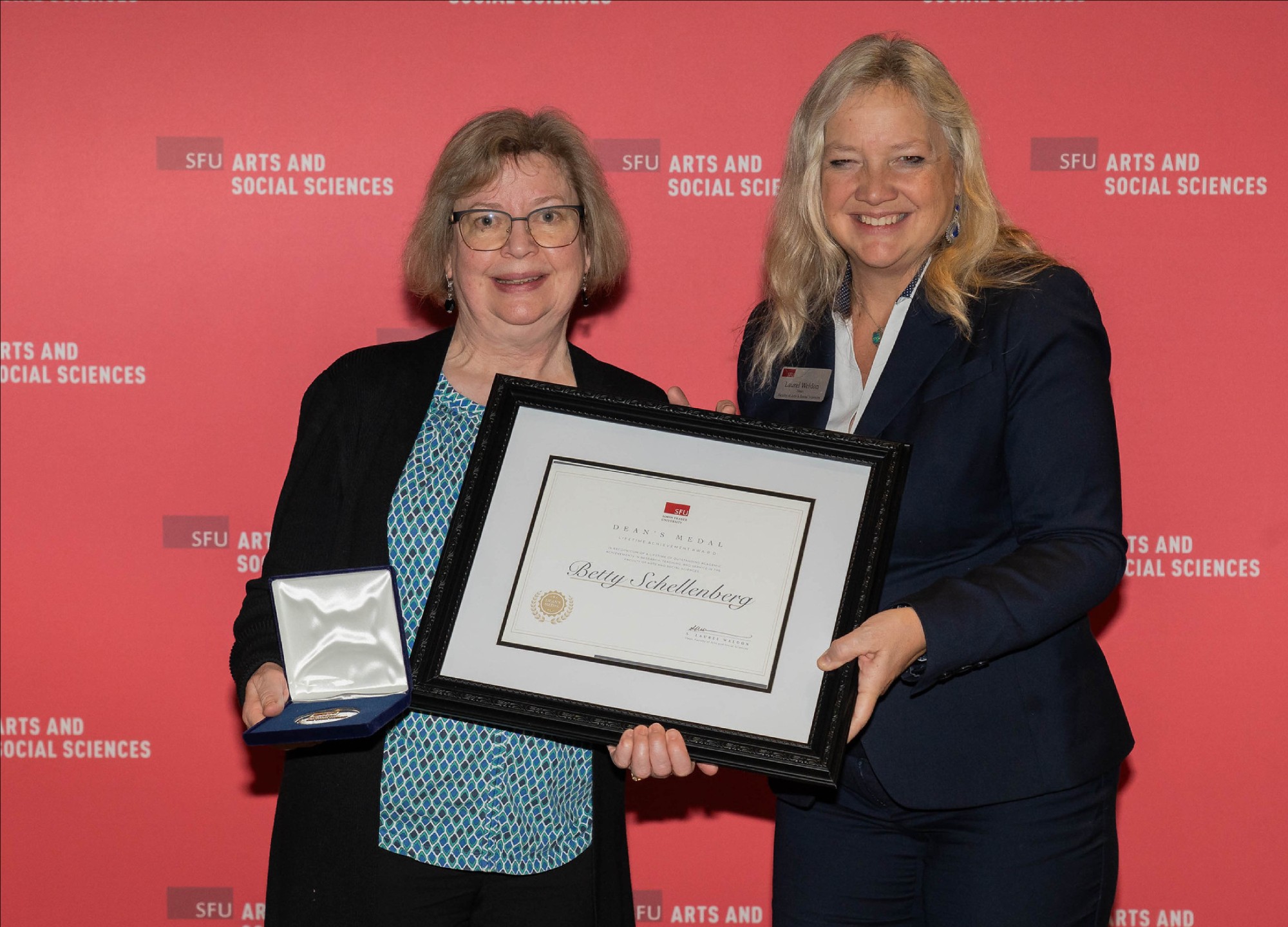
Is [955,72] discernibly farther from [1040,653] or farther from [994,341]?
[1040,653]

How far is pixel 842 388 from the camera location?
193 centimetres

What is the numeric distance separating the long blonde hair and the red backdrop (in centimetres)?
71

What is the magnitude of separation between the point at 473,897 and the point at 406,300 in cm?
156

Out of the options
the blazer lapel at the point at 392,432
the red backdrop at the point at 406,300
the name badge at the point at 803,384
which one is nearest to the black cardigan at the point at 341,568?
the blazer lapel at the point at 392,432

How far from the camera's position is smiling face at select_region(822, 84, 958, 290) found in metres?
1.83

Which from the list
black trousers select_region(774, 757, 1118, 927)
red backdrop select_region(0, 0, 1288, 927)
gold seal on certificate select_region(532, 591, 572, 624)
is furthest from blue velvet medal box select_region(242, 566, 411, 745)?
red backdrop select_region(0, 0, 1288, 927)

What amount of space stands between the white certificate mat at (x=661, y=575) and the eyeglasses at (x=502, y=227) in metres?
0.51

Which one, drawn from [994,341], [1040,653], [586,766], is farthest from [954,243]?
[586,766]

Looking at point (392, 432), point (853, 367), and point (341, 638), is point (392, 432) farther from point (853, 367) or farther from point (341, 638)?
point (853, 367)

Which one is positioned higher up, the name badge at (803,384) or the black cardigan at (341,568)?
the name badge at (803,384)

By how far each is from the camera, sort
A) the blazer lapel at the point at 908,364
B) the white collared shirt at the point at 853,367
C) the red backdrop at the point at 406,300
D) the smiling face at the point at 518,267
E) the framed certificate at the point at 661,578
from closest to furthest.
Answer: the framed certificate at the point at 661,578
the blazer lapel at the point at 908,364
the white collared shirt at the point at 853,367
the smiling face at the point at 518,267
the red backdrop at the point at 406,300

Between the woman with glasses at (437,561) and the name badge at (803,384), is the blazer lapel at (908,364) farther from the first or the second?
the woman with glasses at (437,561)

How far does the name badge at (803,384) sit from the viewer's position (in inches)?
76.0

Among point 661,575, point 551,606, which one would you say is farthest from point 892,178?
point 551,606
